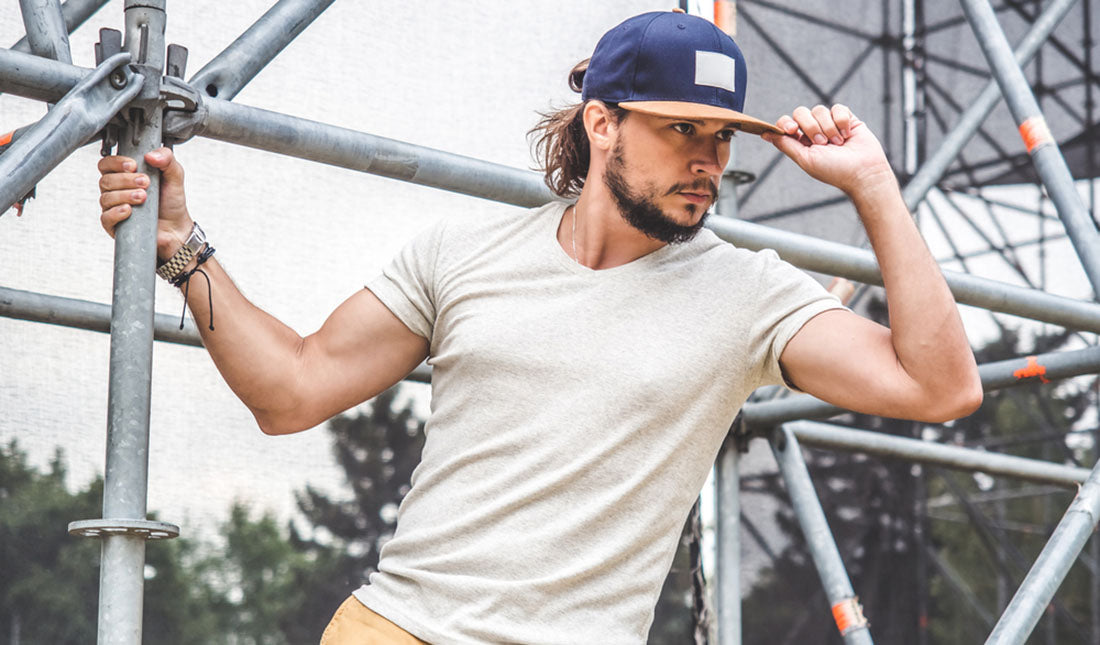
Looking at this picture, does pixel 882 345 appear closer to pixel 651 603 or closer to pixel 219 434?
pixel 651 603

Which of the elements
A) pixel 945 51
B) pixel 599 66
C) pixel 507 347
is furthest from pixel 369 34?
pixel 945 51

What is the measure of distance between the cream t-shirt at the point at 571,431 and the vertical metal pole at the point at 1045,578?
Answer: 2.64 ft

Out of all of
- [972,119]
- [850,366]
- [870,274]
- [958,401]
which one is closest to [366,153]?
[850,366]

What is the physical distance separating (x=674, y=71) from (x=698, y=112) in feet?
0.27

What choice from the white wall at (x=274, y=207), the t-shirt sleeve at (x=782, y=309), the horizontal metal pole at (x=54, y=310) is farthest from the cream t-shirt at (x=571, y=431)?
the white wall at (x=274, y=207)

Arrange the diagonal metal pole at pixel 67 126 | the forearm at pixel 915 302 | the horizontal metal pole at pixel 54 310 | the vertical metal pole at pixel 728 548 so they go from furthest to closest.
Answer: the vertical metal pole at pixel 728 548 → the horizontal metal pole at pixel 54 310 → the forearm at pixel 915 302 → the diagonal metal pole at pixel 67 126

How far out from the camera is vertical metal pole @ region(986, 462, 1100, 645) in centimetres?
219

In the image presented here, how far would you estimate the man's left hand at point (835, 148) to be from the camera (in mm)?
1593

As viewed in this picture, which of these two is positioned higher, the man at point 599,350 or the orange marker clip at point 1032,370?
the orange marker clip at point 1032,370

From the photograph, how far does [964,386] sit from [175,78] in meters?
1.01

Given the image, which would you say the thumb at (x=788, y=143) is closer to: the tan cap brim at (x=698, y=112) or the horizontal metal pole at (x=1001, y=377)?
the tan cap brim at (x=698, y=112)

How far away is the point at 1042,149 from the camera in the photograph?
246 centimetres

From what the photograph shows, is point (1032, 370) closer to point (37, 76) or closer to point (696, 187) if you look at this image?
point (696, 187)

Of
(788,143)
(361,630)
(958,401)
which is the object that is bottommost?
(361,630)
